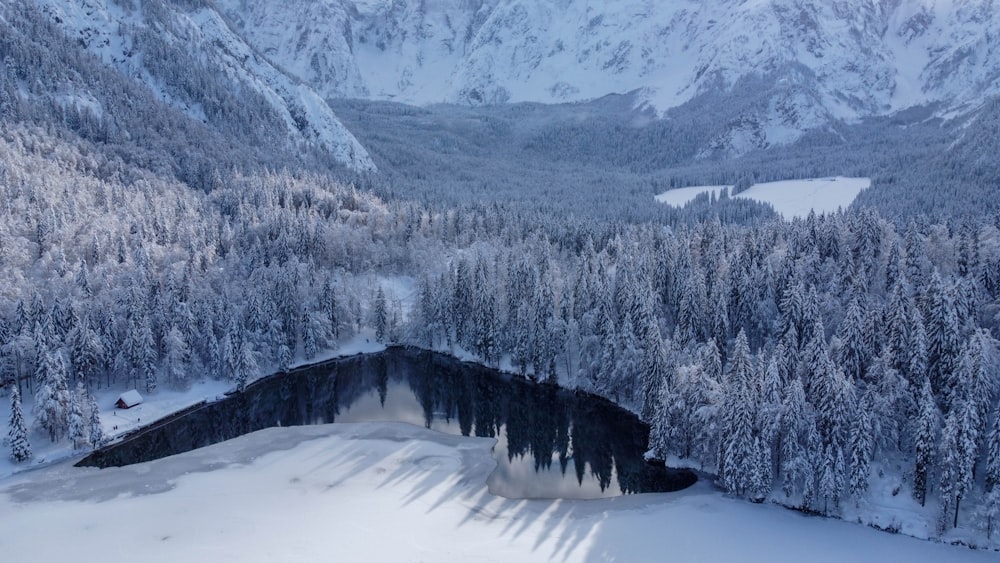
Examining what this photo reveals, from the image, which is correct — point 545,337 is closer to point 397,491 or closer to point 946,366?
point 397,491

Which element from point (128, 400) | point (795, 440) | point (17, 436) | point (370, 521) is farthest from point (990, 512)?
point (128, 400)

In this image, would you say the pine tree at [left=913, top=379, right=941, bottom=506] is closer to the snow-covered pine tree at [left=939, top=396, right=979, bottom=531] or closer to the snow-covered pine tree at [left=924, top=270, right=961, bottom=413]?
the snow-covered pine tree at [left=939, top=396, right=979, bottom=531]

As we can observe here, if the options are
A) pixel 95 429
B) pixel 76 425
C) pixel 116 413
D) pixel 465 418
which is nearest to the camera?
pixel 76 425

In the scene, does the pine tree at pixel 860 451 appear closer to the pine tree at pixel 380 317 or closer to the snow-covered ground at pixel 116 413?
the pine tree at pixel 380 317

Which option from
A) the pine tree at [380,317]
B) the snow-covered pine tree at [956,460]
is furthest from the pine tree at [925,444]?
the pine tree at [380,317]

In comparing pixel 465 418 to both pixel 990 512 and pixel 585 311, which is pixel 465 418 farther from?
pixel 990 512

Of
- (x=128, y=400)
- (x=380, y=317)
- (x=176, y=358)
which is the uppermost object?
(x=380, y=317)
